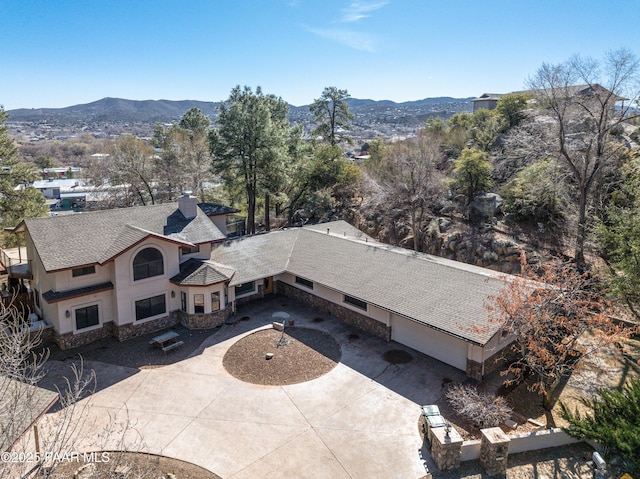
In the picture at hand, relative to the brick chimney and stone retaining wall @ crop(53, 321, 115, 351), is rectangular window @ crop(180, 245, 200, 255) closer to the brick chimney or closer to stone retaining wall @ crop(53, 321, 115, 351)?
the brick chimney

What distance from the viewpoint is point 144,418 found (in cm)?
1415

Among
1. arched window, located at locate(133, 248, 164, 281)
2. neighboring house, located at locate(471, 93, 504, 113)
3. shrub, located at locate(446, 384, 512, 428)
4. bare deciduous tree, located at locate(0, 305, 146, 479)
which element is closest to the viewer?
bare deciduous tree, located at locate(0, 305, 146, 479)

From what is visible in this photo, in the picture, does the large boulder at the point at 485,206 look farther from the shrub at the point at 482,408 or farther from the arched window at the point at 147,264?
the arched window at the point at 147,264

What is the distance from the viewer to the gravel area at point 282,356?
1689 cm

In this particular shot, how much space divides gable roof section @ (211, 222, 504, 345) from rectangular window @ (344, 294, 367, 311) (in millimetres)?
816

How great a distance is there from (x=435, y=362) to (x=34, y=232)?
1983 centimetres

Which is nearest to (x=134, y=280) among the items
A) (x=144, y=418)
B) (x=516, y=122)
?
(x=144, y=418)

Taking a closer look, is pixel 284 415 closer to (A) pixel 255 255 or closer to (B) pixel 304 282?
(B) pixel 304 282

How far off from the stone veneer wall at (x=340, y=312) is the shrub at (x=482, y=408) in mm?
5798

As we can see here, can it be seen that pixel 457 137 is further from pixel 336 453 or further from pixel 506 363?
pixel 336 453

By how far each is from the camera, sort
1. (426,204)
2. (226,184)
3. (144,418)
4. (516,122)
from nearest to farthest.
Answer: (144,418) → (426,204) → (226,184) → (516,122)

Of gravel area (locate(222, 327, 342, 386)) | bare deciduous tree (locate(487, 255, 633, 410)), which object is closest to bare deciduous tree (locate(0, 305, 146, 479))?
gravel area (locate(222, 327, 342, 386))

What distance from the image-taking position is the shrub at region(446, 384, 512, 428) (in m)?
13.2

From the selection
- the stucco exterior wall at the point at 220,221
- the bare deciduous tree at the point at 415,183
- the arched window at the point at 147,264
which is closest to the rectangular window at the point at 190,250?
the arched window at the point at 147,264
